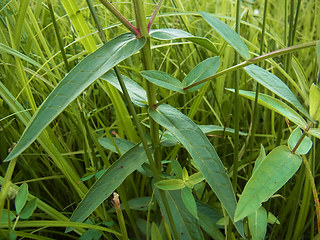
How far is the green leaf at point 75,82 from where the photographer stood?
1.25 ft

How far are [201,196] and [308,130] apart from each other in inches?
13.5

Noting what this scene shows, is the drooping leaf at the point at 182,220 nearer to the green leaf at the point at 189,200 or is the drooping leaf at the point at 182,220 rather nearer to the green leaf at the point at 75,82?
the green leaf at the point at 189,200

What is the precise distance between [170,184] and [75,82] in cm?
22

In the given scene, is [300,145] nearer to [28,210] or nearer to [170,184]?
[170,184]

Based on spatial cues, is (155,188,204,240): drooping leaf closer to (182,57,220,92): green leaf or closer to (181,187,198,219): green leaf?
(181,187,198,219): green leaf

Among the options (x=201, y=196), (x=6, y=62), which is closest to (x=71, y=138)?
(x=6, y=62)

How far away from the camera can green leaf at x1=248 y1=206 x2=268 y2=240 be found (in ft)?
1.71

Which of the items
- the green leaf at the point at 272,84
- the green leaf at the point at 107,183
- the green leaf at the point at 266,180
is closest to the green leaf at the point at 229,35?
the green leaf at the point at 272,84

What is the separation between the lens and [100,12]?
3.71 ft

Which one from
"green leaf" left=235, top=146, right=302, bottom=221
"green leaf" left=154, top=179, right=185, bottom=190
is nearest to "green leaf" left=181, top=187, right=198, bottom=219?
"green leaf" left=154, top=179, right=185, bottom=190

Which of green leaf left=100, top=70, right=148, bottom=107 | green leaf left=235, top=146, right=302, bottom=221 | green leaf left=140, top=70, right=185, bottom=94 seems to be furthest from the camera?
green leaf left=100, top=70, right=148, bottom=107

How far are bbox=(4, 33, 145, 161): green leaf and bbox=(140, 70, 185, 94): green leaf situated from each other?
44 millimetres

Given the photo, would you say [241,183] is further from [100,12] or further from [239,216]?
[100,12]

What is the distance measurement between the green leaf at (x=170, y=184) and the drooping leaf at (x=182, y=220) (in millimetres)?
73
